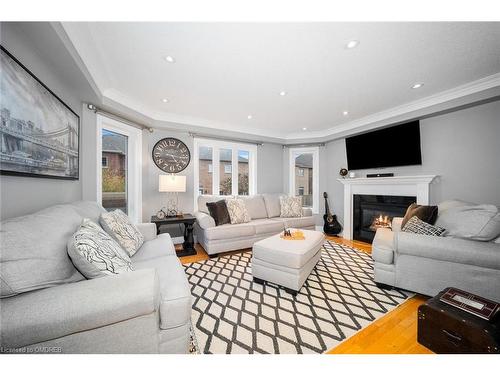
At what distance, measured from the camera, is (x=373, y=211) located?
3.74 m

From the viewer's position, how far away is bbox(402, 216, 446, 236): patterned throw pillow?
1.94 metres

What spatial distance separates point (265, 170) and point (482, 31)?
145 inches

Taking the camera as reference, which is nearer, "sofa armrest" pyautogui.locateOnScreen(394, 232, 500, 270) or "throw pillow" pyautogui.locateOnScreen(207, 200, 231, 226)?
"sofa armrest" pyautogui.locateOnScreen(394, 232, 500, 270)

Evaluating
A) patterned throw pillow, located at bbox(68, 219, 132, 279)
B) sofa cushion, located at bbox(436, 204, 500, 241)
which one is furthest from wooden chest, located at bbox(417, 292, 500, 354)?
patterned throw pillow, located at bbox(68, 219, 132, 279)

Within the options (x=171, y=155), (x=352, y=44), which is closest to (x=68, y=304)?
(x=352, y=44)

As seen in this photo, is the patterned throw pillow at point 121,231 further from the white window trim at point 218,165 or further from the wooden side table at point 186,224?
the white window trim at point 218,165

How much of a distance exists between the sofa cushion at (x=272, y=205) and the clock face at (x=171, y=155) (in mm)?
1927

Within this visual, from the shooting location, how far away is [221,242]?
3.00m

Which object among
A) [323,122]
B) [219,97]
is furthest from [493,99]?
[219,97]

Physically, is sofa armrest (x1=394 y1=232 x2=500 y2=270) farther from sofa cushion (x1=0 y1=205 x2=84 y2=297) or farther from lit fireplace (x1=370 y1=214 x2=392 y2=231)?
sofa cushion (x1=0 y1=205 x2=84 y2=297)

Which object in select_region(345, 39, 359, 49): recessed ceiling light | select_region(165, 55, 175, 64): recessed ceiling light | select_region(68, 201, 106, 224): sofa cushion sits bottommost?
select_region(68, 201, 106, 224): sofa cushion

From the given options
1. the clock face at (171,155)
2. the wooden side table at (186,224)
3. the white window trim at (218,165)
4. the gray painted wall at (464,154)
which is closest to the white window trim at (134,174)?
the clock face at (171,155)

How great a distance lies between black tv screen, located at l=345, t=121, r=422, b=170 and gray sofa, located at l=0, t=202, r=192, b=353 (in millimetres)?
3910

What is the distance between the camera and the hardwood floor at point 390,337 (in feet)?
4.15
